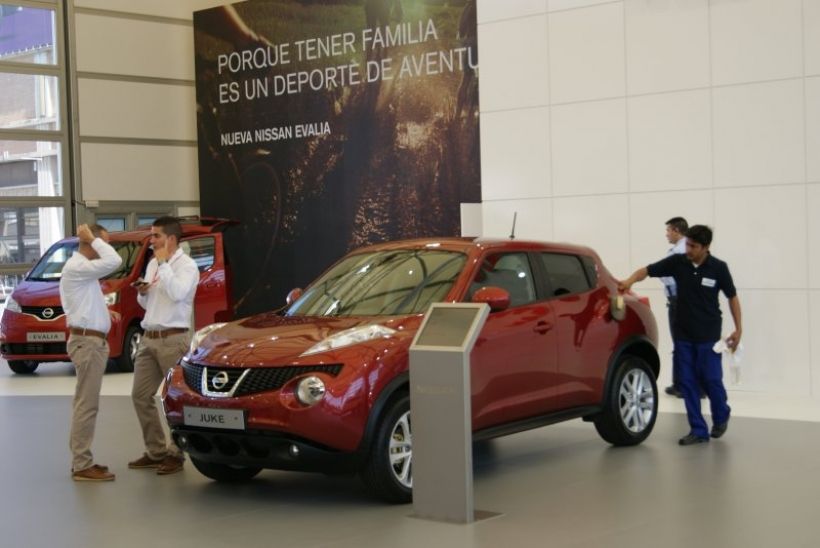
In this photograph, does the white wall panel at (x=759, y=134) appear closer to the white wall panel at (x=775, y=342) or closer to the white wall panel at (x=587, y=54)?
the white wall panel at (x=775, y=342)

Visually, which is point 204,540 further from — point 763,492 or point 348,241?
point 348,241

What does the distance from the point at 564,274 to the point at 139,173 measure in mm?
12958

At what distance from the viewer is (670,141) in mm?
12812

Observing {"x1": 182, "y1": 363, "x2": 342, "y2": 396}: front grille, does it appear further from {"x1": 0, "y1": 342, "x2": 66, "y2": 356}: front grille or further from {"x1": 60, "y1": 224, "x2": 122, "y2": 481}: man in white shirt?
{"x1": 0, "y1": 342, "x2": 66, "y2": 356}: front grille

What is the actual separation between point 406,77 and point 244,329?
9546mm

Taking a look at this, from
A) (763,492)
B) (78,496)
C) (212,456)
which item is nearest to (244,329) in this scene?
(212,456)

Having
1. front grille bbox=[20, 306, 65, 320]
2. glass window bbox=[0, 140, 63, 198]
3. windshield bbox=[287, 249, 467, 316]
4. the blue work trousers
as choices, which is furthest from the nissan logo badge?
glass window bbox=[0, 140, 63, 198]

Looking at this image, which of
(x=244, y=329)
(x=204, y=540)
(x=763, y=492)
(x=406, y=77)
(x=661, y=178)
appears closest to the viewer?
(x=204, y=540)

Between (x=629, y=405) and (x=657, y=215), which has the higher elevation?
(x=657, y=215)

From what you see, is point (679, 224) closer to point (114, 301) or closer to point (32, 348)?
point (114, 301)

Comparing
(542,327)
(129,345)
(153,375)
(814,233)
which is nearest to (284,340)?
(153,375)

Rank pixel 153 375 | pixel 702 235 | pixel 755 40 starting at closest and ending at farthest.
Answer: pixel 153 375, pixel 702 235, pixel 755 40

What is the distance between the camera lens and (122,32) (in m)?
20.0

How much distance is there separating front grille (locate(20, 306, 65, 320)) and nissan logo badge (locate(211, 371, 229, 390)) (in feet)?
26.3
